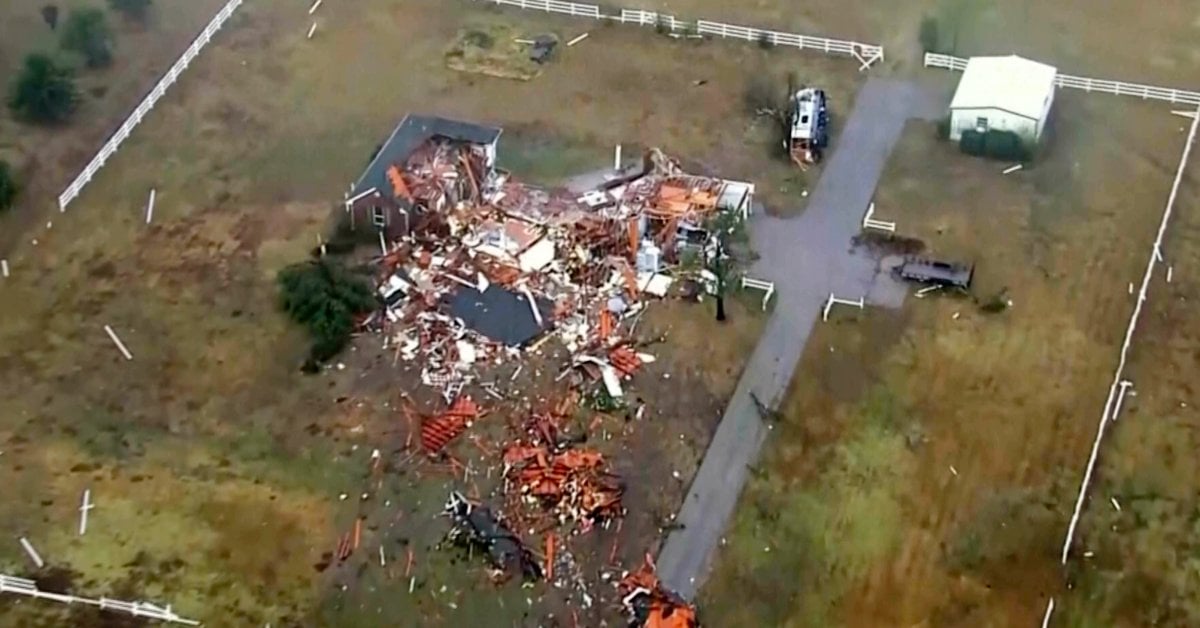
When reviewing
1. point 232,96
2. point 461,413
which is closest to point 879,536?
point 461,413

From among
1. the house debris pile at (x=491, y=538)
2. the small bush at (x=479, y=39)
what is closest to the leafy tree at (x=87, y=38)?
the small bush at (x=479, y=39)

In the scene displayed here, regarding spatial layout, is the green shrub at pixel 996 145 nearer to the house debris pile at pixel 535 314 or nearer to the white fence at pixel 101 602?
the house debris pile at pixel 535 314

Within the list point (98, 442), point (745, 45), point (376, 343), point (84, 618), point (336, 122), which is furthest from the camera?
point (745, 45)

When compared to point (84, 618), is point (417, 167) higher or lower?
higher

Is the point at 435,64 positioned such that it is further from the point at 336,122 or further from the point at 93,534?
the point at 93,534

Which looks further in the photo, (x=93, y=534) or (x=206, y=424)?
(x=206, y=424)

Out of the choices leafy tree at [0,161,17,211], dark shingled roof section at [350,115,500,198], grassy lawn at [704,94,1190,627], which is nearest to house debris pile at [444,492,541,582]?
grassy lawn at [704,94,1190,627]
